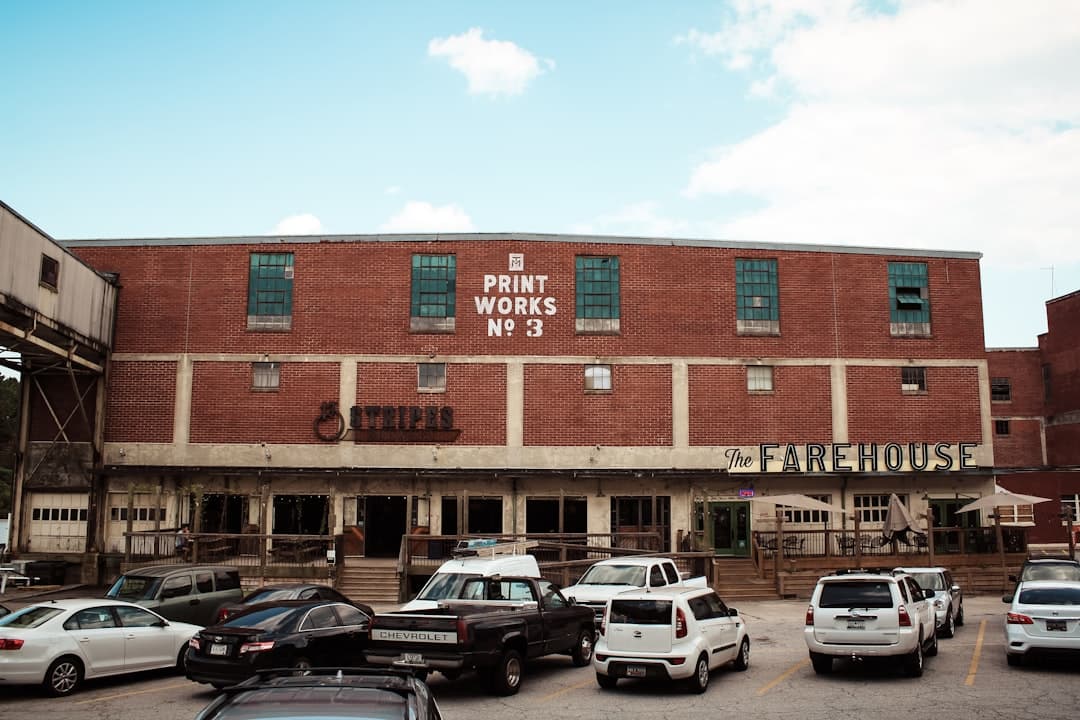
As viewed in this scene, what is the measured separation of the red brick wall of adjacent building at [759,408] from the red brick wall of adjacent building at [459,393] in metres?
7.56

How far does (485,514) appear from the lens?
3638cm

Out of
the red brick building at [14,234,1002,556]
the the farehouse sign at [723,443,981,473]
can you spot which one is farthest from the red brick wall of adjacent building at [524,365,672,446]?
the the farehouse sign at [723,443,981,473]

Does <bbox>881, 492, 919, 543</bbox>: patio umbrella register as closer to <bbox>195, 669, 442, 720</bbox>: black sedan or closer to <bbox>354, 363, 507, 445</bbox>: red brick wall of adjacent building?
<bbox>354, 363, 507, 445</bbox>: red brick wall of adjacent building

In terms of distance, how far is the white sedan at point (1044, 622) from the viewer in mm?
15977

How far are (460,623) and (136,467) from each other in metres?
25.3

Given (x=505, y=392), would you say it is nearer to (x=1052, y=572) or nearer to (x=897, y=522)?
(x=897, y=522)

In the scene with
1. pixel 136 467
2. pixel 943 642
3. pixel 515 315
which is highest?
pixel 515 315

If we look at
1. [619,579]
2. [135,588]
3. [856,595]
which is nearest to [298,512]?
[135,588]

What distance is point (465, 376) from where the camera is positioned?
3672 centimetres

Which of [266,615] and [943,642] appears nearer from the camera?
[266,615]

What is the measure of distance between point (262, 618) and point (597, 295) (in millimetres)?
24339

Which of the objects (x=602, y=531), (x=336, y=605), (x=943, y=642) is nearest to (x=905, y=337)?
(x=602, y=531)

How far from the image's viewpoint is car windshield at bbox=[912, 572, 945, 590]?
71.6 ft

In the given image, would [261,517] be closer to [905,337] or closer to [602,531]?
[602,531]
